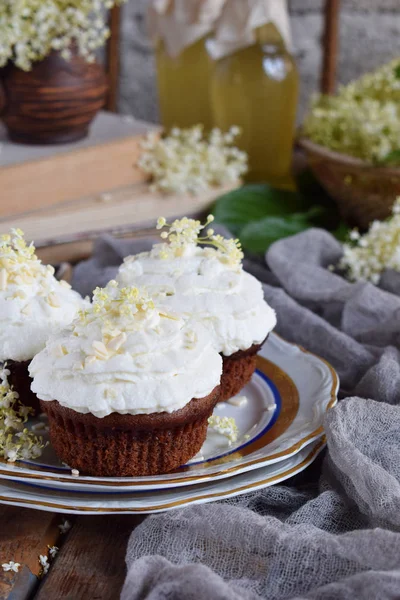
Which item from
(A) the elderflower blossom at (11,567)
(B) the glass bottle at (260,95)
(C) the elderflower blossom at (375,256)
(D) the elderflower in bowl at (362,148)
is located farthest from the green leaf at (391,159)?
(A) the elderflower blossom at (11,567)

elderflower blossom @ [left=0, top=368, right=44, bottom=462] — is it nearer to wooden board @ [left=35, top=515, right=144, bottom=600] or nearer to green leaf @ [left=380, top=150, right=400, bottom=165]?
wooden board @ [left=35, top=515, right=144, bottom=600]

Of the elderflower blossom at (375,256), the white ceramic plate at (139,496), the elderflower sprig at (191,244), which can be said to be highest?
the elderflower sprig at (191,244)

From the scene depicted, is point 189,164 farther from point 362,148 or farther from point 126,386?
point 126,386

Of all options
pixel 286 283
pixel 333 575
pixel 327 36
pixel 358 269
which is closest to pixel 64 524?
pixel 333 575

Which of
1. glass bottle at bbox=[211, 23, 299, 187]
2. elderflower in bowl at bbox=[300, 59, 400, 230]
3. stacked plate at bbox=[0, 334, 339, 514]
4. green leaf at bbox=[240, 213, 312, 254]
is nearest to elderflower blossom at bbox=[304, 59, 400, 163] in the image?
elderflower in bowl at bbox=[300, 59, 400, 230]

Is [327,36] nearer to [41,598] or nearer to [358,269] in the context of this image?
[358,269]

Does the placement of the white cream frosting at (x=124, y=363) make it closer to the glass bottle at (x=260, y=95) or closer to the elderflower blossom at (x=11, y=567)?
the elderflower blossom at (x=11, y=567)
